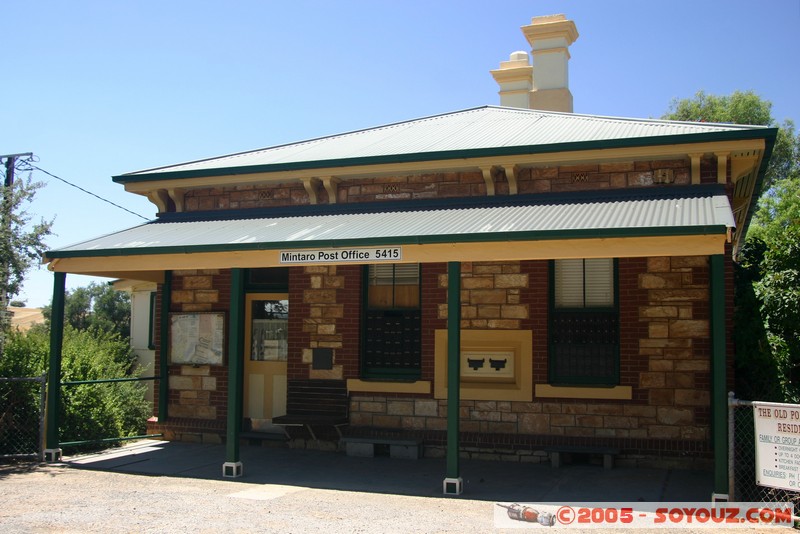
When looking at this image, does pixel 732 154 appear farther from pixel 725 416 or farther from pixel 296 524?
pixel 296 524

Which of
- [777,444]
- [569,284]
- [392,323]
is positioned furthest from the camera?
[392,323]

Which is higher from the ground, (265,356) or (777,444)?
(265,356)

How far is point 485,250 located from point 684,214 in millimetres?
2117

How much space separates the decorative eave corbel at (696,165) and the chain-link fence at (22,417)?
8.84 metres

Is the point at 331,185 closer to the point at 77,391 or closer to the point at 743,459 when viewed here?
the point at 77,391

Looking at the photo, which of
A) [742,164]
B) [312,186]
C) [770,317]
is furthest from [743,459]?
[312,186]

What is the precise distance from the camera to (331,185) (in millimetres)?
10938

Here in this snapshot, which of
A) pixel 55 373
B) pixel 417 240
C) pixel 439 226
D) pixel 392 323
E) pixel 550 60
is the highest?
pixel 550 60

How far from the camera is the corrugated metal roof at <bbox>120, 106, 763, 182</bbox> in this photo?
388 inches

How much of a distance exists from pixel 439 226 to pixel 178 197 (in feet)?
16.8

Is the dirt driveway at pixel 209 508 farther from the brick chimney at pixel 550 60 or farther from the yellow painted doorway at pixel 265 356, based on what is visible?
the brick chimney at pixel 550 60

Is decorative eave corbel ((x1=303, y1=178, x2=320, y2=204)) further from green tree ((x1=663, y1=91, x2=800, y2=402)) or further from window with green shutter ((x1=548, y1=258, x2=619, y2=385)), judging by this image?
green tree ((x1=663, y1=91, x2=800, y2=402))

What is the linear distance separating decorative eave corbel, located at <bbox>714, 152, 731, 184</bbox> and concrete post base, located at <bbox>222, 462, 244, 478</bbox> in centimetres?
686

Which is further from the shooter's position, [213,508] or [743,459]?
[213,508]
